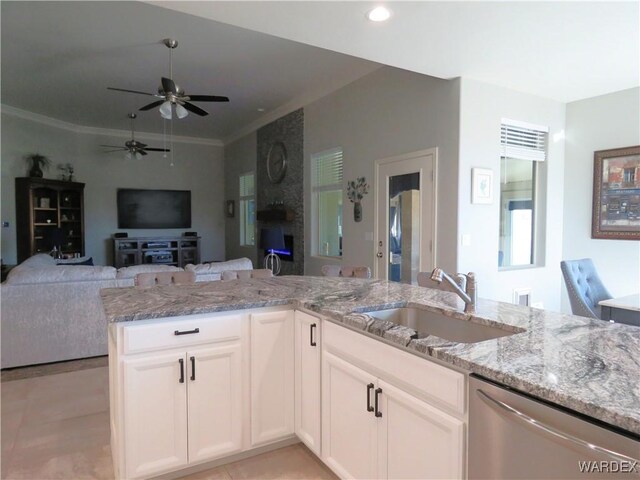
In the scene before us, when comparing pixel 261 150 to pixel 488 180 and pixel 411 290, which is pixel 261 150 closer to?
pixel 488 180

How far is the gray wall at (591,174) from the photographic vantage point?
4156 millimetres

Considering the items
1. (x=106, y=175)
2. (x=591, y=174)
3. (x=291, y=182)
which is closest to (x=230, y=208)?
(x=106, y=175)

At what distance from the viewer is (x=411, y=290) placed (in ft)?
8.01

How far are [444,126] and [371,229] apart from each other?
148cm

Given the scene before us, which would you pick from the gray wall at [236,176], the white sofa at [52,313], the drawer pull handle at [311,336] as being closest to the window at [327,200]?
the gray wall at [236,176]

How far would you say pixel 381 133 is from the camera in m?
4.66

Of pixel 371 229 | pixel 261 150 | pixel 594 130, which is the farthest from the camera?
pixel 261 150

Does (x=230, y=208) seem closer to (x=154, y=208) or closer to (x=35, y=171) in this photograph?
(x=154, y=208)

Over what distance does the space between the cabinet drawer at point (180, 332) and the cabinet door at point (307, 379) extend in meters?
0.34

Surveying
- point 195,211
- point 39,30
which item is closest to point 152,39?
point 39,30

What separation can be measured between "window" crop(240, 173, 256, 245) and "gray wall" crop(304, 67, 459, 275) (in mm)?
2352

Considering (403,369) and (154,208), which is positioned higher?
(154,208)

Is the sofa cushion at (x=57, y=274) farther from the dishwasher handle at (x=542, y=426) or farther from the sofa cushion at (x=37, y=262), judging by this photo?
the dishwasher handle at (x=542, y=426)

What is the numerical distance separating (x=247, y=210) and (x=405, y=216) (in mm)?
4764
